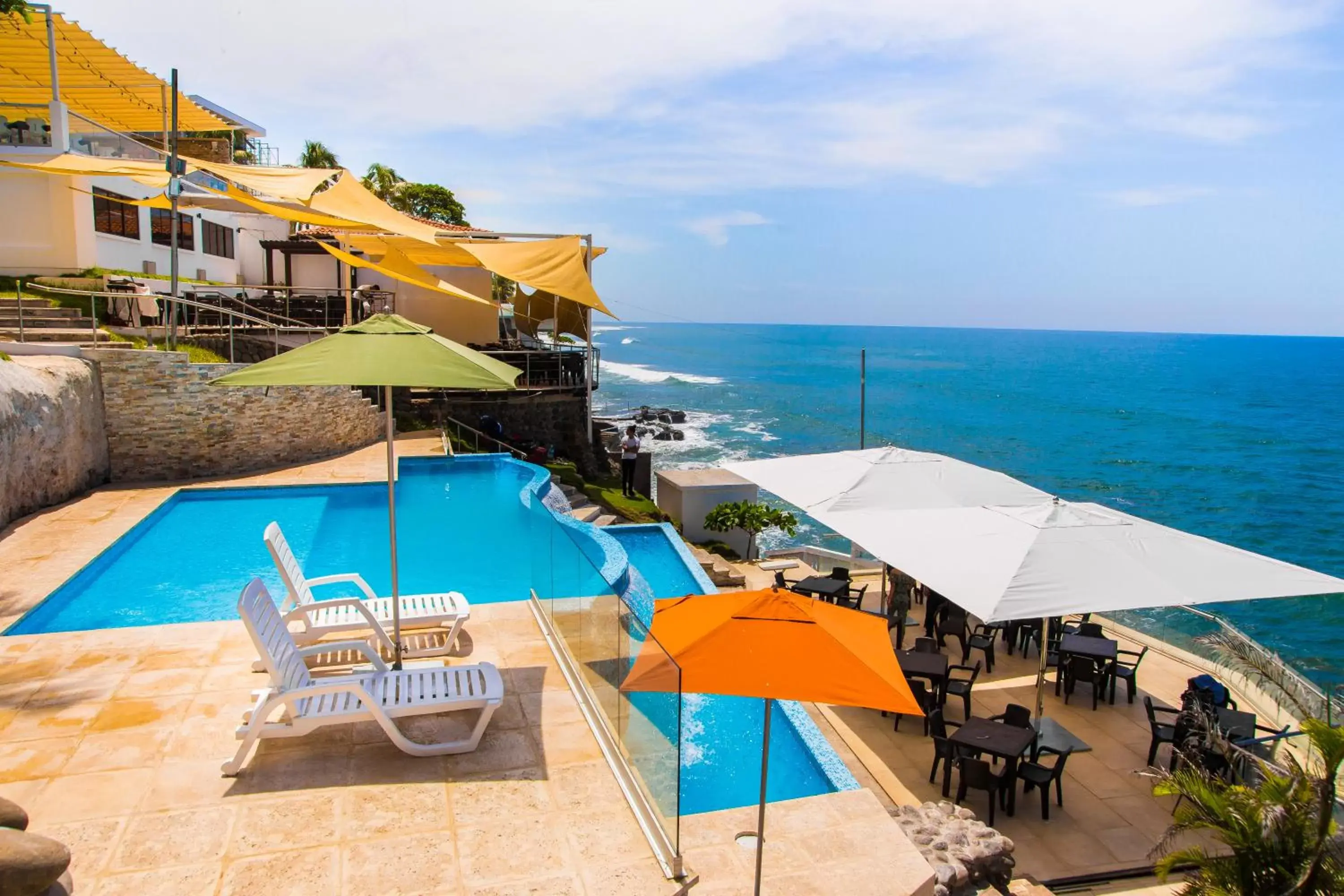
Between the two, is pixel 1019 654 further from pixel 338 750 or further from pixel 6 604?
pixel 6 604

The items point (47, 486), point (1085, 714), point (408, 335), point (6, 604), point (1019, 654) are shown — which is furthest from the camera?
point (47, 486)

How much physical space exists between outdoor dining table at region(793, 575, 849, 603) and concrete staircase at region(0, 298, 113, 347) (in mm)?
10544

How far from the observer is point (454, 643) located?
6.38 metres

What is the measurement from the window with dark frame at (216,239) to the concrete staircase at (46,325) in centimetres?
981

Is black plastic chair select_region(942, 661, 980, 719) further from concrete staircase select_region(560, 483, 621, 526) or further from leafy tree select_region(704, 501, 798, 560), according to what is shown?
leafy tree select_region(704, 501, 798, 560)

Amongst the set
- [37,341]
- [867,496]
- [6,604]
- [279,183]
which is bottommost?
[6,604]

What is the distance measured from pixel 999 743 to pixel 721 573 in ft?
19.6

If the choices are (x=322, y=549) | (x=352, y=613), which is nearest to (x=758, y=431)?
(x=322, y=549)

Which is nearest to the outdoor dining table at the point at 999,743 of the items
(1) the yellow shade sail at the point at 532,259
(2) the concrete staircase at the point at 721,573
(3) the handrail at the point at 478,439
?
(2) the concrete staircase at the point at 721,573

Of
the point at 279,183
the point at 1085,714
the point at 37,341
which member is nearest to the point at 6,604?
the point at 37,341

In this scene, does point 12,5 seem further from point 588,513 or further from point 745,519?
point 745,519

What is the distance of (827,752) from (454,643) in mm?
2829

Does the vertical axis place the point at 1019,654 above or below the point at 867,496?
below

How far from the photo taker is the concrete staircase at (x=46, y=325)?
12.6m
